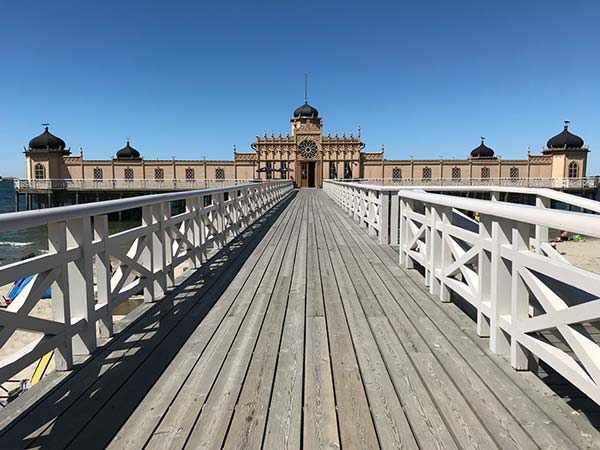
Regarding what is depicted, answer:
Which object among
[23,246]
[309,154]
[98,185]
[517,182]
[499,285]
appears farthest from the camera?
[309,154]

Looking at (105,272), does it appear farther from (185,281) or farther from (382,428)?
(382,428)

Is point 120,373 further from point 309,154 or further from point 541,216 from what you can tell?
point 309,154

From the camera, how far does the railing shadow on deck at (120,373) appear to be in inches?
78.4

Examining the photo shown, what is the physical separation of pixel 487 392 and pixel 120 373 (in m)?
2.14

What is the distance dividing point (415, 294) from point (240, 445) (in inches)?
108

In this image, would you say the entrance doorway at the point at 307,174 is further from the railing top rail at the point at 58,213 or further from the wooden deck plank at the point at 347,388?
the railing top rail at the point at 58,213

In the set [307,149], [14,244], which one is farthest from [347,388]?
[307,149]

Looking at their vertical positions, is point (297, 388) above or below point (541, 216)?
below

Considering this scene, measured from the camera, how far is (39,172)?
5034 centimetres

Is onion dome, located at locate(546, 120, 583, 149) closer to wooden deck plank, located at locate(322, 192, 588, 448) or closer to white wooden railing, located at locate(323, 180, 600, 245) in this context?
white wooden railing, located at locate(323, 180, 600, 245)

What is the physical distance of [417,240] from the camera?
496 cm

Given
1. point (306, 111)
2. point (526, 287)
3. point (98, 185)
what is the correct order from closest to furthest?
1. point (526, 287)
2. point (98, 185)
3. point (306, 111)

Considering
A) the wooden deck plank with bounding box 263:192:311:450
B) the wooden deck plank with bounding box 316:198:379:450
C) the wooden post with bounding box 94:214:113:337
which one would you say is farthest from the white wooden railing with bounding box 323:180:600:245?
the wooden post with bounding box 94:214:113:337

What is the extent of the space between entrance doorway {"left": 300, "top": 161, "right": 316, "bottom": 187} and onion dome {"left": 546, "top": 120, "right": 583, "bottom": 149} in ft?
98.8
